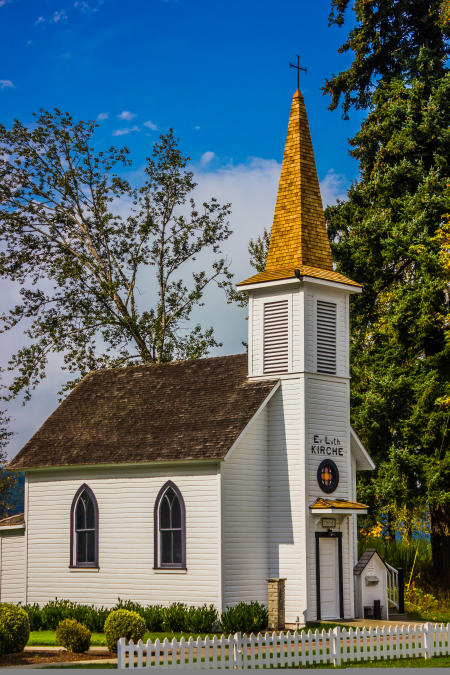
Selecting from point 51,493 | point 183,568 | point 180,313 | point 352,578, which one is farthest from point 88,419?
point 180,313

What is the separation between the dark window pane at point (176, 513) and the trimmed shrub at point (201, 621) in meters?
2.95

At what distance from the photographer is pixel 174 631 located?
2834 centimetres

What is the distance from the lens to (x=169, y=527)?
99.6 feet

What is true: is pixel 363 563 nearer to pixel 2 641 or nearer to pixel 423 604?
pixel 423 604

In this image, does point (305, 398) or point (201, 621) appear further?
point (305, 398)

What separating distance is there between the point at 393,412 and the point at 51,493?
1176 centimetres

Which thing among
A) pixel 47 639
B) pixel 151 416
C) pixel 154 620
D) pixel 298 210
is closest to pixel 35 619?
pixel 47 639

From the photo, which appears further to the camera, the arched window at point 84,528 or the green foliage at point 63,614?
the arched window at point 84,528

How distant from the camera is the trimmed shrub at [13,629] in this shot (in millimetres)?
22703

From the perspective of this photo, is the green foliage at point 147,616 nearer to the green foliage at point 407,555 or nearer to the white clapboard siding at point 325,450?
the white clapboard siding at point 325,450

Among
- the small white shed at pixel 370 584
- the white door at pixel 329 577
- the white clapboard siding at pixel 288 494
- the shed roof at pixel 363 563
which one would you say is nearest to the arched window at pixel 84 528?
the white clapboard siding at pixel 288 494

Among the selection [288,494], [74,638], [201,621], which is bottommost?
[201,621]

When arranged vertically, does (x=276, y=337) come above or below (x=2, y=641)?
above

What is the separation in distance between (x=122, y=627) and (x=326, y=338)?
1167 centimetres
